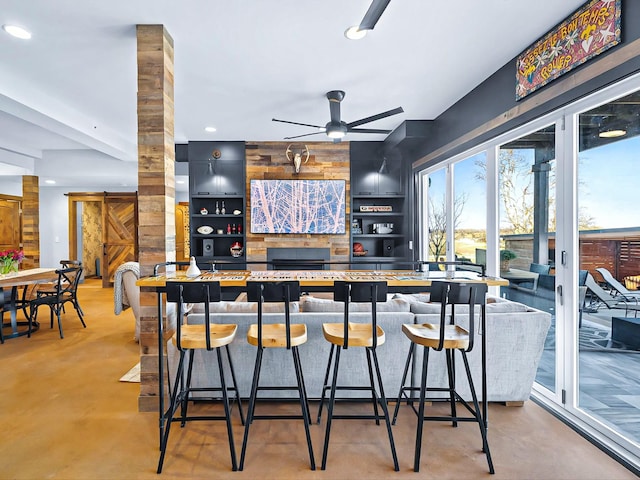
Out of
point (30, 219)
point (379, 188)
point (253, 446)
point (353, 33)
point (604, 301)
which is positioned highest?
point (353, 33)

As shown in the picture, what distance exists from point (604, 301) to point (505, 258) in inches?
41.8

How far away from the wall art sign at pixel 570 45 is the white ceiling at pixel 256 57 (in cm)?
9

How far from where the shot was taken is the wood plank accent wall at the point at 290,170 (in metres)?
5.85

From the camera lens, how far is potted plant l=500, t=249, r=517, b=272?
325cm

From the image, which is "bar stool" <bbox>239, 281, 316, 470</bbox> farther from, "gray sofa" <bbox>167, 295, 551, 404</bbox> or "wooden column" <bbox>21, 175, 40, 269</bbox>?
"wooden column" <bbox>21, 175, 40, 269</bbox>

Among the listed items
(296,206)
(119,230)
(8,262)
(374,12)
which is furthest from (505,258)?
(119,230)

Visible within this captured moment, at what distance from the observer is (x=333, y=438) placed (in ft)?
7.23

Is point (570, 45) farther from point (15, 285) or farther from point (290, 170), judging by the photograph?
point (15, 285)

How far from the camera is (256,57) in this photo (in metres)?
3.06

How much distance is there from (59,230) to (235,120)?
263 inches

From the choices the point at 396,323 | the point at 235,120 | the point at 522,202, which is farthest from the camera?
the point at 235,120

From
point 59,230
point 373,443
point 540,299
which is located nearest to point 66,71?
point 373,443

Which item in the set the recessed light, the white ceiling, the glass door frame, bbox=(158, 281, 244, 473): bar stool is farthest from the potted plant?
the recessed light

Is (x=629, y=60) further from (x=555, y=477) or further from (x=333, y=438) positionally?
(x=333, y=438)
